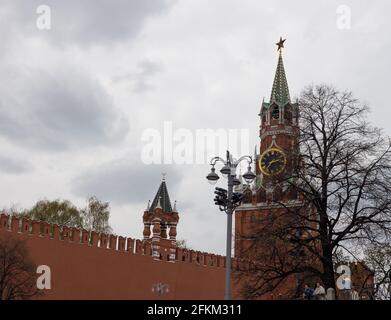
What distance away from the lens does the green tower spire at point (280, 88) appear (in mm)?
49219

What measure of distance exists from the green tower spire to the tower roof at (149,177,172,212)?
43.3 feet

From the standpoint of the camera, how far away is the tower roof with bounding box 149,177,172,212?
41.8 m

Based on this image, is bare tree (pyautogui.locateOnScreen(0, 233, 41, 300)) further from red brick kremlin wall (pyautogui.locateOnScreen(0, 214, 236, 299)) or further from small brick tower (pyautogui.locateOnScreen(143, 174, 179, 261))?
small brick tower (pyautogui.locateOnScreen(143, 174, 179, 261))

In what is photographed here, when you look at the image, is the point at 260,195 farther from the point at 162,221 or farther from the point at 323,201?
the point at 323,201

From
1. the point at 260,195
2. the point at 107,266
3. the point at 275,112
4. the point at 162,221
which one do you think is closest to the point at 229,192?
the point at 107,266

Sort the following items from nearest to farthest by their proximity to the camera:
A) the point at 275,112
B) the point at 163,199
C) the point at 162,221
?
the point at 162,221
the point at 163,199
the point at 275,112

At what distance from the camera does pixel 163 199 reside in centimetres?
4228

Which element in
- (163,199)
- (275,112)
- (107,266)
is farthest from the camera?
(275,112)

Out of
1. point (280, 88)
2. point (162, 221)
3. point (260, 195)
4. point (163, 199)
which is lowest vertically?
point (162, 221)

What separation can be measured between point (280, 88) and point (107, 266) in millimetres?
26213

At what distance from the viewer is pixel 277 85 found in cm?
5000

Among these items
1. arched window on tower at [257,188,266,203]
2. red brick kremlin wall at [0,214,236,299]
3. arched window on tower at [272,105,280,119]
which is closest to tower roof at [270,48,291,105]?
arched window on tower at [272,105,280,119]
